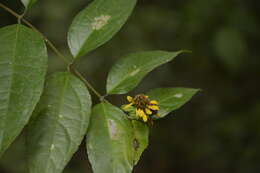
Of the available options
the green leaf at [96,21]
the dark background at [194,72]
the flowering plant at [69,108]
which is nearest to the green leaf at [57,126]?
the flowering plant at [69,108]

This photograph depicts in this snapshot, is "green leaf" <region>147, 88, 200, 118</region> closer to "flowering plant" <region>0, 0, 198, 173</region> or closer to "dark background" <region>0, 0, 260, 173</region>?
"flowering plant" <region>0, 0, 198, 173</region>

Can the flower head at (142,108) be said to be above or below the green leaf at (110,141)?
above

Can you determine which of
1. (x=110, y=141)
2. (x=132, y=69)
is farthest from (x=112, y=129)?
(x=132, y=69)

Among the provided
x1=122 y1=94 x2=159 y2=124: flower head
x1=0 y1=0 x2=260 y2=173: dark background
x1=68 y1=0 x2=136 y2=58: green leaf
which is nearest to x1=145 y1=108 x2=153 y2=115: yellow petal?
x1=122 y1=94 x2=159 y2=124: flower head

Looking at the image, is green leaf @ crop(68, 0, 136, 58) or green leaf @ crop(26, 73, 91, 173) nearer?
green leaf @ crop(26, 73, 91, 173)

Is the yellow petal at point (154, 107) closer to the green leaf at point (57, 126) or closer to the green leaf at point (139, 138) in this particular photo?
the green leaf at point (139, 138)
